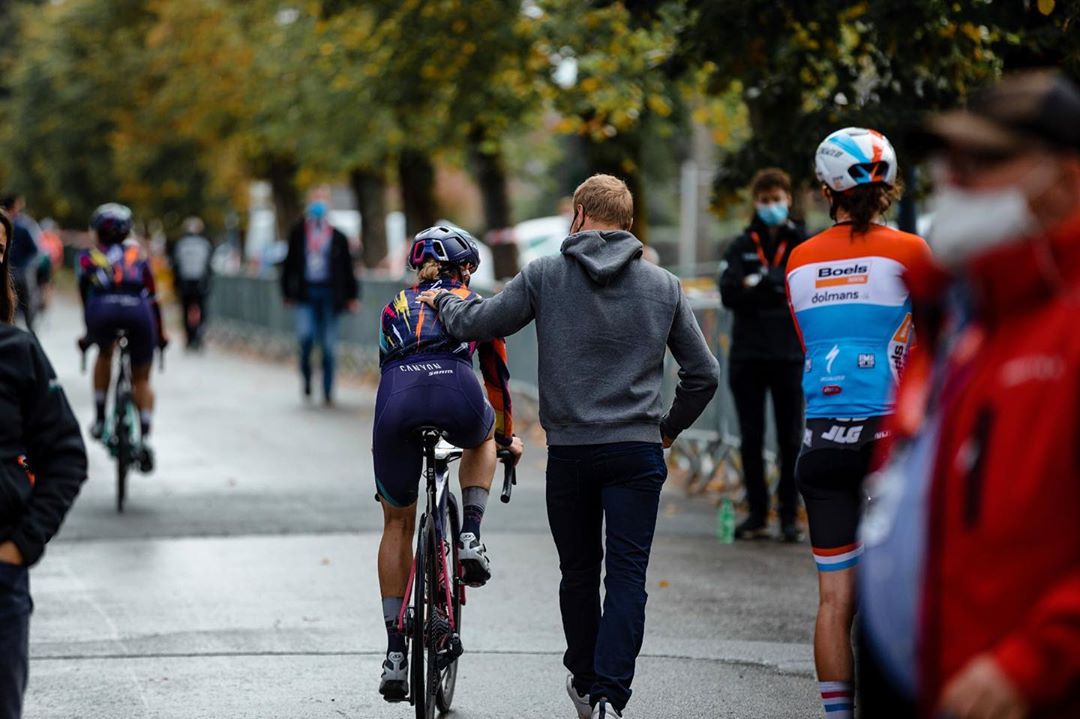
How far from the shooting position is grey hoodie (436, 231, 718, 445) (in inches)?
241

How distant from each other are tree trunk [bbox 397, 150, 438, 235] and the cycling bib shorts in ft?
57.3

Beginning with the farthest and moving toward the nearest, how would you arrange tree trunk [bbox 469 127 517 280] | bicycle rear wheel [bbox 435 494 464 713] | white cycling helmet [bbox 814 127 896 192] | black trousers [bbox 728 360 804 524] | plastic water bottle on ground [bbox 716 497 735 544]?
tree trunk [bbox 469 127 517 280] < plastic water bottle on ground [bbox 716 497 735 544] < black trousers [bbox 728 360 804 524] < bicycle rear wheel [bbox 435 494 464 713] < white cycling helmet [bbox 814 127 896 192]

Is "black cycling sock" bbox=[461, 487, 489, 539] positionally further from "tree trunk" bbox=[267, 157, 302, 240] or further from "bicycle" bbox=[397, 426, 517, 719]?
"tree trunk" bbox=[267, 157, 302, 240]

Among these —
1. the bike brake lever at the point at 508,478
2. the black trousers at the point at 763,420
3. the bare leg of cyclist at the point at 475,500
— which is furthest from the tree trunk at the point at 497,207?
the bare leg of cyclist at the point at 475,500

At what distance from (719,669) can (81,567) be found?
13.9 ft

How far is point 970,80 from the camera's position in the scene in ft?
37.4

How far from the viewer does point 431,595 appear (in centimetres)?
643

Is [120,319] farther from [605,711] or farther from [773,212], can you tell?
[605,711]

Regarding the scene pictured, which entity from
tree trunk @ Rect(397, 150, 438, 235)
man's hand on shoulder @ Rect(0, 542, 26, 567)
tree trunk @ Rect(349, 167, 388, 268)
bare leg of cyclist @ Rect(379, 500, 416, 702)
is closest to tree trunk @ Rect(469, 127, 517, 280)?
tree trunk @ Rect(397, 150, 438, 235)

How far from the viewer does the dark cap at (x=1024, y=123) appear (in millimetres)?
2889

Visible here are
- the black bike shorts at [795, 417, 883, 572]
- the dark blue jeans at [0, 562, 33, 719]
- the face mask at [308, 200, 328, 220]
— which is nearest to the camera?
the dark blue jeans at [0, 562, 33, 719]

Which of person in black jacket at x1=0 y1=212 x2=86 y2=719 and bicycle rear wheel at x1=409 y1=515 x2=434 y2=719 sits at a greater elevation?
person in black jacket at x1=0 y1=212 x2=86 y2=719

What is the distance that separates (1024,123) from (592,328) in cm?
329

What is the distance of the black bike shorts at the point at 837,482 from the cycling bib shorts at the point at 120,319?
7.81 meters
